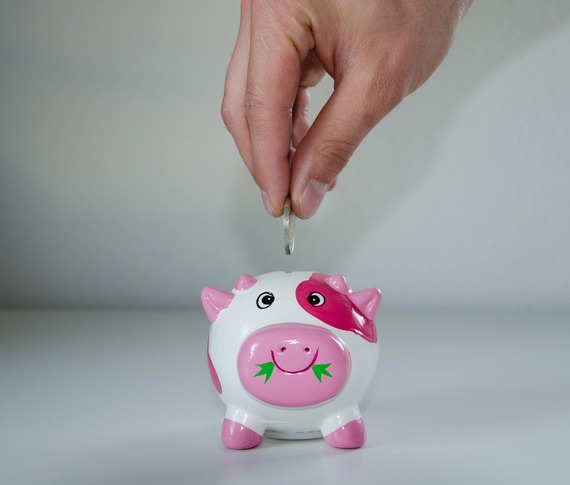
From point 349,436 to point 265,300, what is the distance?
21cm

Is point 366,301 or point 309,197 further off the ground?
point 309,197

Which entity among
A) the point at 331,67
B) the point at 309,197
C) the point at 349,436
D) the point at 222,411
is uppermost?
the point at 331,67

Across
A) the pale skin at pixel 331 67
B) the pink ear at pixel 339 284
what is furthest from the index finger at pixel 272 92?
the pink ear at pixel 339 284

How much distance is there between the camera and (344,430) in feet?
3.41

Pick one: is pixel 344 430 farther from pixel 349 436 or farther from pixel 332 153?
pixel 332 153

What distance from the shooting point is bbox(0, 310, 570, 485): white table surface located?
0.96 m

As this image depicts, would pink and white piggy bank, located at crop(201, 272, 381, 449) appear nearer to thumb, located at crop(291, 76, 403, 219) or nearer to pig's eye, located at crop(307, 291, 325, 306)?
pig's eye, located at crop(307, 291, 325, 306)

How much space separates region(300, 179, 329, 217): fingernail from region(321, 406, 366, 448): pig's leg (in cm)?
31

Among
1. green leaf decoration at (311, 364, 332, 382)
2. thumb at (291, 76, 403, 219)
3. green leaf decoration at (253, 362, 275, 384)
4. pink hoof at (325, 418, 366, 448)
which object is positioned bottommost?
pink hoof at (325, 418, 366, 448)

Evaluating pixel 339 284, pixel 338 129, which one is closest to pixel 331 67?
pixel 338 129

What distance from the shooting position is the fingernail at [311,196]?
1.16m

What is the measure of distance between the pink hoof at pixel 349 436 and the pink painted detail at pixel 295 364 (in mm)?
50

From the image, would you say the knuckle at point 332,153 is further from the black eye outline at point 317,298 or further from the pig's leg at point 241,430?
the pig's leg at point 241,430

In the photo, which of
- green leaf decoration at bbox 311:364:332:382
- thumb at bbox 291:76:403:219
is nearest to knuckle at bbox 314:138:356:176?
thumb at bbox 291:76:403:219
